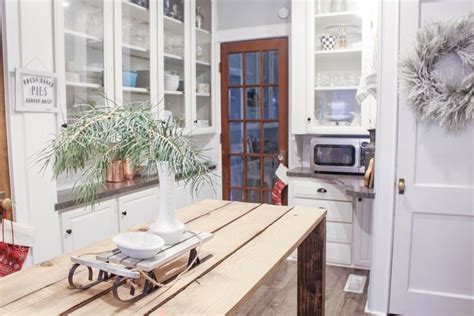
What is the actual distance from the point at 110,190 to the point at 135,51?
116 cm

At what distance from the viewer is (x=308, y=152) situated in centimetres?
410

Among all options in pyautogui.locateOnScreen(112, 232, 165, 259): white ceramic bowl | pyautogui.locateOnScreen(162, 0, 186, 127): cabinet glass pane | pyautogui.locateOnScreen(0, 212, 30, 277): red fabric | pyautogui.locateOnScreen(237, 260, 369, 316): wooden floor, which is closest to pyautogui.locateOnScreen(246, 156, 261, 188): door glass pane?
pyautogui.locateOnScreen(162, 0, 186, 127): cabinet glass pane

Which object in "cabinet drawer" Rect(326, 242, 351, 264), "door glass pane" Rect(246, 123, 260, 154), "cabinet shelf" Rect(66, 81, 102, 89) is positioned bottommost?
"cabinet drawer" Rect(326, 242, 351, 264)

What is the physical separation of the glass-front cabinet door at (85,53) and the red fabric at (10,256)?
1043 millimetres

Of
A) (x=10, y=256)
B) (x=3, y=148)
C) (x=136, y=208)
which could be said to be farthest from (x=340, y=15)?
(x=10, y=256)

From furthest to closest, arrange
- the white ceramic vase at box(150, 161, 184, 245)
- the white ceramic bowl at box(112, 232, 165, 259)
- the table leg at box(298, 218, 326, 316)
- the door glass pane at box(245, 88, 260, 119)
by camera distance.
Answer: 1. the door glass pane at box(245, 88, 260, 119)
2. the table leg at box(298, 218, 326, 316)
3. the white ceramic vase at box(150, 161, 184, 245)
4. the white ceramic bowl at box(112, 232, 165, 259)

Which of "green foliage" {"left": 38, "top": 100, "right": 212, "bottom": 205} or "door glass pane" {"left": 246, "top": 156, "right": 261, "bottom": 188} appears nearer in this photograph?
"green foliage" {"left": 38, "top": 100, "right": 212, "bottom": 205}

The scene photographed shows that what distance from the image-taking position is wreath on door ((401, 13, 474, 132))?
90.7 inches

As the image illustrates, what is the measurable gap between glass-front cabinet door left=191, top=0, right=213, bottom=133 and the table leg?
2.11 meters

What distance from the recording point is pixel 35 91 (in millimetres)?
2303

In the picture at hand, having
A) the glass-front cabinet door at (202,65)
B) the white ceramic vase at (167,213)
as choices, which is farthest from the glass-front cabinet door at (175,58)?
the white ceramic vase at (167,213)

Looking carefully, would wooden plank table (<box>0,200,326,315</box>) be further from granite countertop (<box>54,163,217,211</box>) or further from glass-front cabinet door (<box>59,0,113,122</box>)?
glass-front cabinet door (<box>59,0,113,122</box>)

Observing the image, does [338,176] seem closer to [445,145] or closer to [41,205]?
[445,145]

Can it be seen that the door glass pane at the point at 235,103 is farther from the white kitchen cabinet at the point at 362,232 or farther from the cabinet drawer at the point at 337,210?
the white kitchen cabinet at the point at 362,232
